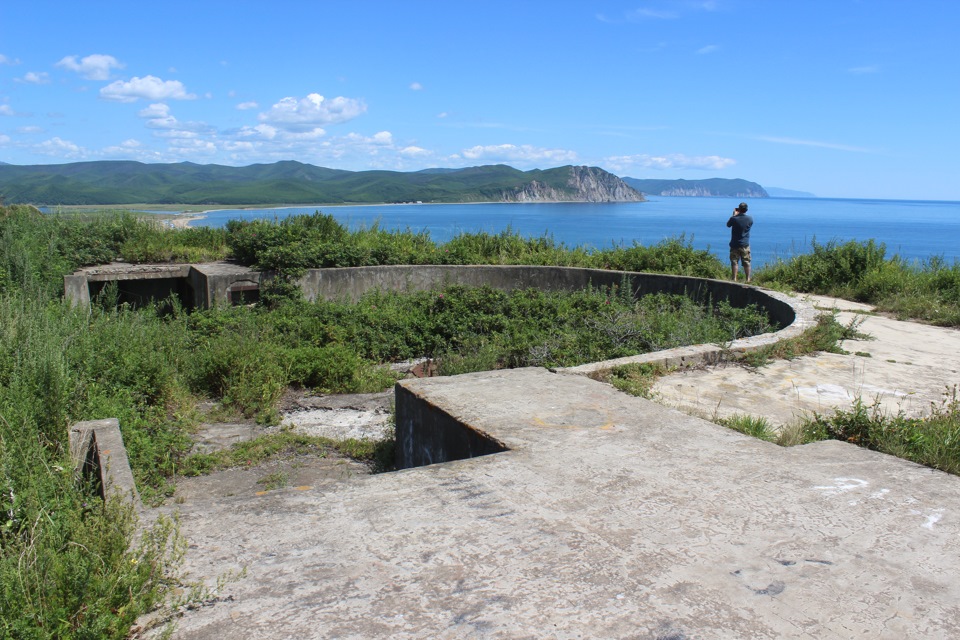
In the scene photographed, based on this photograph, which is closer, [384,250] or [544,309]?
[544,309]

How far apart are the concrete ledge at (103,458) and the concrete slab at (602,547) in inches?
15.0

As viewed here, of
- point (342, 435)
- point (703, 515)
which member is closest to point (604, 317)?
point (342, 435)

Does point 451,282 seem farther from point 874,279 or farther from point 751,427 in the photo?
point 751,427

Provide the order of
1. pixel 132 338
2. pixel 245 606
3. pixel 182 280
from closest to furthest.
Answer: pixel 245 606 → pixel 132 338 → pixel 182 280

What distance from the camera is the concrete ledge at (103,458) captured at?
11.2 feet

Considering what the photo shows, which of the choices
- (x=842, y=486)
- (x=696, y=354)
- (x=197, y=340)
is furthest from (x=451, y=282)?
(x=842, y=486)

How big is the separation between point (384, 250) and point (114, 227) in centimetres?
548

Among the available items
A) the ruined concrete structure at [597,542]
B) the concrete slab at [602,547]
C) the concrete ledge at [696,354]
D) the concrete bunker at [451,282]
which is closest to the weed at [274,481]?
the ruined concrete structure at [597,542]

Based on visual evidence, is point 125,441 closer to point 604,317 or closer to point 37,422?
point 37,422

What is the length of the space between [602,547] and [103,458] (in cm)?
269

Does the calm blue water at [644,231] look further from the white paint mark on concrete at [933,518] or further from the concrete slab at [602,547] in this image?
the white paint mark on concrete at [933,518]

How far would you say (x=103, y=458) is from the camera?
3838mm

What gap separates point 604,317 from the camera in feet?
30.7

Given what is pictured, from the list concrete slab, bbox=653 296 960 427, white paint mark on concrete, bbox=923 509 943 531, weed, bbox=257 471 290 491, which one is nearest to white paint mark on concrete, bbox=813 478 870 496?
white paint mark on concrete, bbox=923 509 943 531
